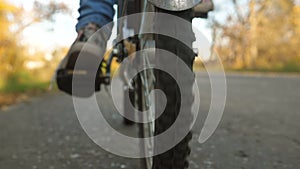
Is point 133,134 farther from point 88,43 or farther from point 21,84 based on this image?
point 21,84

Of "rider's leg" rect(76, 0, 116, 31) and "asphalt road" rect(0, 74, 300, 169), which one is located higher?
"rider's leg" rect(76, 0, 116, 31)

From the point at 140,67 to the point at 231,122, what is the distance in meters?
1.93

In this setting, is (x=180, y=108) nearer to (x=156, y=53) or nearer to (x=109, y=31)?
(x=156, y=53)

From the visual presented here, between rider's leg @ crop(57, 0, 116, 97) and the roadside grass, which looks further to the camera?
the roadside grass

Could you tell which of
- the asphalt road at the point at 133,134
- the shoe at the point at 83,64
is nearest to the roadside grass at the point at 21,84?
the asphalt road at the point at 133,134

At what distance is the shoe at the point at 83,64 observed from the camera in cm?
214

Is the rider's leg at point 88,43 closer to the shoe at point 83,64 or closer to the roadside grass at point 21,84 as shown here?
the shoe at point 83,64

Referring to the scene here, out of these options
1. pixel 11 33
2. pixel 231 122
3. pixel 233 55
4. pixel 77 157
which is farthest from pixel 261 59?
pixel 77 157

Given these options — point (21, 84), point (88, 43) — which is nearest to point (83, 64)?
point (88, 43)

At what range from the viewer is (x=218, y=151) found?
2.39 m

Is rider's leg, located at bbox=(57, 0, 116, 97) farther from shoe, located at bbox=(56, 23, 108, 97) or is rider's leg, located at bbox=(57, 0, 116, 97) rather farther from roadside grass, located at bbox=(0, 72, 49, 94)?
roadside grass, located at bbox=(0, 72, 49, 94)

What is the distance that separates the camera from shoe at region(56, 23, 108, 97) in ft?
7.02

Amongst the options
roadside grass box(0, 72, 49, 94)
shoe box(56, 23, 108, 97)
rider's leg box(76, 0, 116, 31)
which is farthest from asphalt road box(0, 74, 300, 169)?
roadside grass box(0, 72, 49, 94)

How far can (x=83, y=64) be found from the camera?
2178 millimetres
